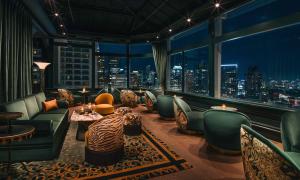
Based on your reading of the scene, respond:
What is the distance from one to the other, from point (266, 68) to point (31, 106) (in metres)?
5.55

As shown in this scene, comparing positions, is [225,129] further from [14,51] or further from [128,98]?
[128,98]

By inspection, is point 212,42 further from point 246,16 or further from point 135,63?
point 135,63

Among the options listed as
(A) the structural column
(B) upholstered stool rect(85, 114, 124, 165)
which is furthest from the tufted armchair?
(B) upholstered stool rect(85, 114, 124, 165)

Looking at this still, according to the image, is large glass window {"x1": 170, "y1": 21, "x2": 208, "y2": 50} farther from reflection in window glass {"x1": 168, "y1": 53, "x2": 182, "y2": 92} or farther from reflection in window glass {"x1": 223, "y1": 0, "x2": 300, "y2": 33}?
reflection in window glass {"x1": 223, "y1": 0, "x2": 300, "y2": 33}

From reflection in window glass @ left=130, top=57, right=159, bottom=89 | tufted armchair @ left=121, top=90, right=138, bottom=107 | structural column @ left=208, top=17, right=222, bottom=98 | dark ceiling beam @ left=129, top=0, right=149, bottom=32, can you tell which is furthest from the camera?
reflection in window glass @ left=130, top=57, right=159, bottom=89

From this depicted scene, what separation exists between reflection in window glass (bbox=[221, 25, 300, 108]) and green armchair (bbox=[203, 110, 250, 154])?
5.64 ft

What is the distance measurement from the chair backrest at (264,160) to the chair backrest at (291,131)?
41.3 inches

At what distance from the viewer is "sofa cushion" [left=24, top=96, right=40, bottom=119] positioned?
3797 mm

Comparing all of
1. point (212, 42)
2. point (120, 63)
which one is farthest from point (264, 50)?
point (120, 63)

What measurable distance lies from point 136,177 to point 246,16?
484cm

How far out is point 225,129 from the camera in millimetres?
3016

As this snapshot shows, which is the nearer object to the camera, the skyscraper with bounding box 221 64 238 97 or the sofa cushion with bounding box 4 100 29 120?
the sofa cushion with bounding box 4 100 29 120

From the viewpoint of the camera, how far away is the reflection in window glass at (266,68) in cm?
399

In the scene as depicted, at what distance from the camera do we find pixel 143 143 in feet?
12.1
